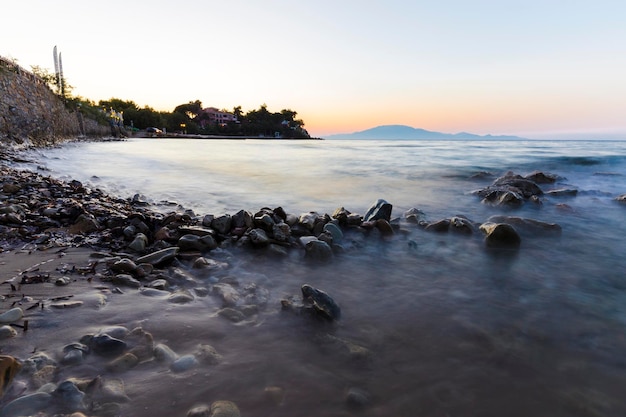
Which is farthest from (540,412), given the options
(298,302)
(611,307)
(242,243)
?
(242,243)

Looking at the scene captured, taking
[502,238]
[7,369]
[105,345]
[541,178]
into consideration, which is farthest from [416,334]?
[541,178]

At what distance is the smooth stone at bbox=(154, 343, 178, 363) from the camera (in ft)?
5.85

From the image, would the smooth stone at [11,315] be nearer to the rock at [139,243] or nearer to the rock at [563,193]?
the rock at [139,243]

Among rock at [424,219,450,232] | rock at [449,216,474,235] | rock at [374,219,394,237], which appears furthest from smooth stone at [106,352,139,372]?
rock at [449,216,474,235]

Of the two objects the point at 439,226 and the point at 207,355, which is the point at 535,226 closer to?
the point at 439,226

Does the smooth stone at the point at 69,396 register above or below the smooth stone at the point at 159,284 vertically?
above

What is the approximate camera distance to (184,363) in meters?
1.76

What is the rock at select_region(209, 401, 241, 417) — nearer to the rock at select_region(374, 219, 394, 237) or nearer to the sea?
the sea

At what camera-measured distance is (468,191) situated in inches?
340

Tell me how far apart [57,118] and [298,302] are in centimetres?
3206

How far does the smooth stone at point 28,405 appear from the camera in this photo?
134 centimetres

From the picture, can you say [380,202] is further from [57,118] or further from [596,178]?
[57,118]

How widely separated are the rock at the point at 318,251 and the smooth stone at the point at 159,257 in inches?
Result: 55.7

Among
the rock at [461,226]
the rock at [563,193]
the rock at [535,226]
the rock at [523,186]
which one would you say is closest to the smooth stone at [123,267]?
the rock at [461,226]
